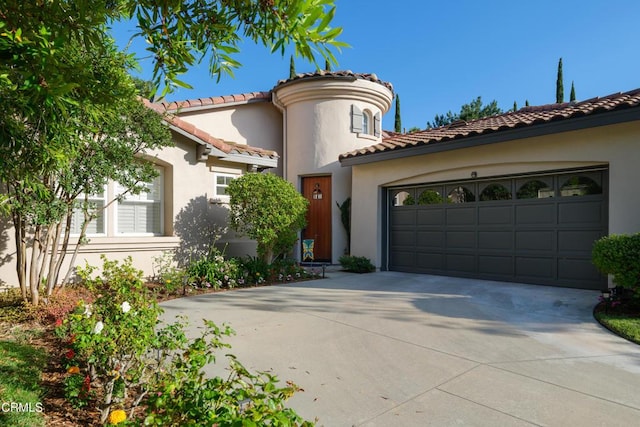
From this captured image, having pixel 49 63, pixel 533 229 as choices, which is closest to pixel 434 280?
pixel 533 229

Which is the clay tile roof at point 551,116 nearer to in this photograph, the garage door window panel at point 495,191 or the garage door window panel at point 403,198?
the garage door window panel at point 495,191

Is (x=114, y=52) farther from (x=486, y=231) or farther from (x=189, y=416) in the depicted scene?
(x=486, y=231)

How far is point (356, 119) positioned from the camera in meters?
12.8

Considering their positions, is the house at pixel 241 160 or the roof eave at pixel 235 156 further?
the roof eave at pixel 235 156

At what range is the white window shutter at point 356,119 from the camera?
41.6 feet

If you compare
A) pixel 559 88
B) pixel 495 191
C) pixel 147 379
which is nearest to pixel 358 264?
pixel 495 191

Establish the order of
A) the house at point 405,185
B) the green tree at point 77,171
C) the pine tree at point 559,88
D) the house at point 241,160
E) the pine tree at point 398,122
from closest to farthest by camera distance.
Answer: the green tree at point 77,171, the house at point 405,185, the house at point 241,160, the pine tree at point 559,88, the pine tree at point 398,122

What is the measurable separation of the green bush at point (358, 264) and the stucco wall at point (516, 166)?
317 millimetres

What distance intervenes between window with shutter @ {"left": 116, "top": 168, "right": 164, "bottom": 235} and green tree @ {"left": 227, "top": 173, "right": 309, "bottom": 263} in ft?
5.72

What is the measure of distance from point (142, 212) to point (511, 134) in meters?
8.92

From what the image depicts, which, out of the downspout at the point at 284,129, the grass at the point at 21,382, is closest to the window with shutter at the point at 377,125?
the downspout at the point at 284,129

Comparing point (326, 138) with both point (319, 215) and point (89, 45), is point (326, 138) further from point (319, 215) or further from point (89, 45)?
point (89, 45)

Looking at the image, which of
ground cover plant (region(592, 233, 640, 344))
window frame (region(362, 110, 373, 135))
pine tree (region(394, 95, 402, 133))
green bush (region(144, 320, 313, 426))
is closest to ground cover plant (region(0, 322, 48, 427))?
green bush (region(144, 320, 313, 426))

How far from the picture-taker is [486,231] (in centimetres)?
930
